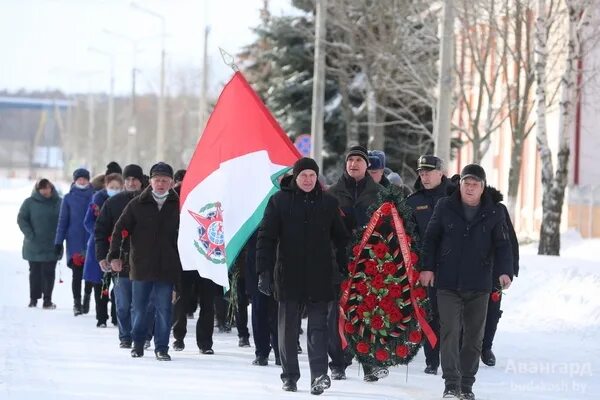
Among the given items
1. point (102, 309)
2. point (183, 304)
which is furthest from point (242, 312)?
point (102, 309)

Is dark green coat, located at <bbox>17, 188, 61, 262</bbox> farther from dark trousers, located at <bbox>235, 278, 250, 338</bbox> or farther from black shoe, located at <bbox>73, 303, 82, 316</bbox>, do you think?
dark trousers, located at <bbox>235, 278, 250, 338</bbox>

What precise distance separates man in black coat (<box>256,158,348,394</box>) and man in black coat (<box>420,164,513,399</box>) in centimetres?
77

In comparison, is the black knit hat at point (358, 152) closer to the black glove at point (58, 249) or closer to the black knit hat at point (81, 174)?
the black knit hat at point (81, 174)

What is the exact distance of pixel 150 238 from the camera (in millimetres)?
13633

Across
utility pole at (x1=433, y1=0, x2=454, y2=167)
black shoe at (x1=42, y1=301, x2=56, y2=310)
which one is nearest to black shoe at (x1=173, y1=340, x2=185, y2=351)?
black shoe at (x1=42, y1=301, x2=56, y2=310)

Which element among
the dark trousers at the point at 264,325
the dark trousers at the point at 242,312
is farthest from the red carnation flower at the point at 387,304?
the dark trousers at the point at 242,312

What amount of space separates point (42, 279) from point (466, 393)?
9.48m

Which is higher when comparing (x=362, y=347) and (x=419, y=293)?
(x=419, y=293)

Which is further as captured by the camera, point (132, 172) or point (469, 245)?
point (132, 172)

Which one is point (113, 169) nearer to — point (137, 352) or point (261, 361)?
point (137, 352)

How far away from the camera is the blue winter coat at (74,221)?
18469mm

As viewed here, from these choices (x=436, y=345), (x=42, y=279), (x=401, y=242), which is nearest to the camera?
(x=401, y=242)

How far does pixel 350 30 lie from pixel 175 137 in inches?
4165

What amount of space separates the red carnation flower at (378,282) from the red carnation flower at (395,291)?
74 mm
